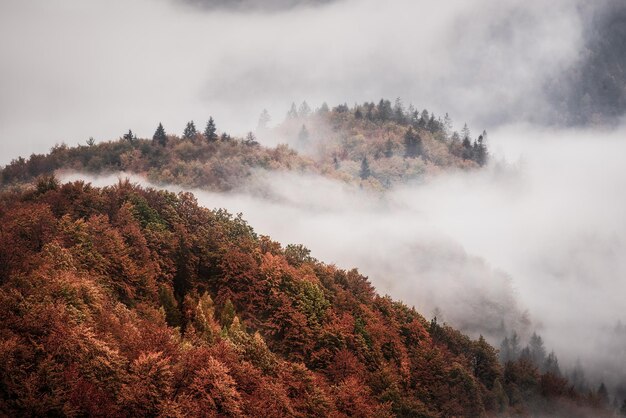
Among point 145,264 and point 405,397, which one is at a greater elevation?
point 145,264

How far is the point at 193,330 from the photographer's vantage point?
67812 mm

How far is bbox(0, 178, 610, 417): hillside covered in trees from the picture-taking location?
Result: 48.6m

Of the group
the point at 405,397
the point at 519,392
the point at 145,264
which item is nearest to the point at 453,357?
the point at 519,392

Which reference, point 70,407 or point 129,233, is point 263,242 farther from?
point 70,407

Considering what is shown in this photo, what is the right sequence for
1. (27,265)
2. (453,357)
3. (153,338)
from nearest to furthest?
(153,338), (27,265), (453,357)

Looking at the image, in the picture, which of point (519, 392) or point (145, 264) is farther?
point (519, 392)

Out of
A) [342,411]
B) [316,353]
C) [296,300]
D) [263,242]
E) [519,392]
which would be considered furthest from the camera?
[519,392]

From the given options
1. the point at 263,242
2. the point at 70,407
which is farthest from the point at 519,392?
the point at 70,407

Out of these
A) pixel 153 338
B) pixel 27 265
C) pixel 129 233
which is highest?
pixel 129 233

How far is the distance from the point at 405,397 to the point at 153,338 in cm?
4844

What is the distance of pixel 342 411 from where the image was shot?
7488 cm

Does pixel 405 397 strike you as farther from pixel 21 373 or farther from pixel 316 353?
pixel 21 373

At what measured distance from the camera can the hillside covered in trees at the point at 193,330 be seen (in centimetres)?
4856

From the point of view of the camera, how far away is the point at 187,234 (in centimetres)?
9669
